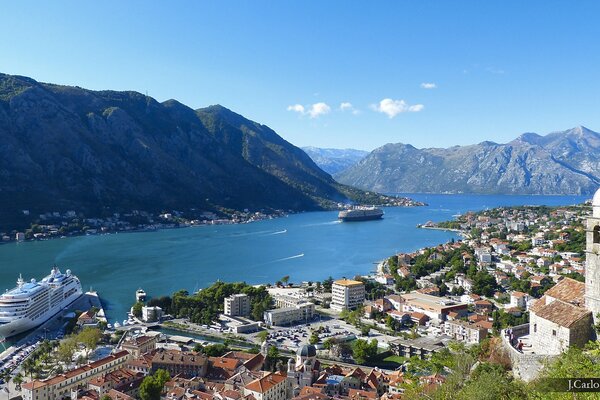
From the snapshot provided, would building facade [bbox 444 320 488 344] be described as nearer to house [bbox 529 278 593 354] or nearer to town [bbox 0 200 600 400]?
town [bbox 0 200 600 400]

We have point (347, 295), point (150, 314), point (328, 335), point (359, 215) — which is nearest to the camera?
point (328, 335)

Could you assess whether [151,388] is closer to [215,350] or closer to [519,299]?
[215,350]

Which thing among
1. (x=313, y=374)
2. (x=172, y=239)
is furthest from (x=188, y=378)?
(x=172, y=239)

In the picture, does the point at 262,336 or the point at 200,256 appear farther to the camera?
the point at 200,256

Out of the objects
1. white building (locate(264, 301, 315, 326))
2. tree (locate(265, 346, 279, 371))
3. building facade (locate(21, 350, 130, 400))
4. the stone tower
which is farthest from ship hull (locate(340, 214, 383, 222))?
the stone tower

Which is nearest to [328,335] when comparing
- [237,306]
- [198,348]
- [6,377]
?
[237,306]

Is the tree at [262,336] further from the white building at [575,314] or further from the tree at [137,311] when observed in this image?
the white building at [575,314]

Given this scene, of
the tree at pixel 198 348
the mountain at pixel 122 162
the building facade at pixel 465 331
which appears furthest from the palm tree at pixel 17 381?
the mountain at pixel 122 162
